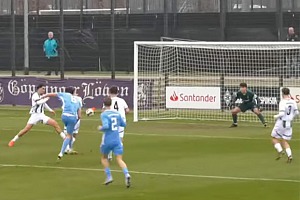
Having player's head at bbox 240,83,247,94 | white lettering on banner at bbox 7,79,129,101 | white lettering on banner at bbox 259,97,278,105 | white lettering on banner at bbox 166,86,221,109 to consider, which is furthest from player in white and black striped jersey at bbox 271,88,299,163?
white lettering on banner at bbox 7,79,129,101

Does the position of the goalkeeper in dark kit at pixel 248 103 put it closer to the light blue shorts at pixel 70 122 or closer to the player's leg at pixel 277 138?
the player's leg at pixel 277 138

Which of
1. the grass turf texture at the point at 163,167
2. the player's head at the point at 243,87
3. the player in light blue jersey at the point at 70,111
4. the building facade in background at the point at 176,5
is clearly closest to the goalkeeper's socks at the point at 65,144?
the player in light blue jersey at the point at 70,111

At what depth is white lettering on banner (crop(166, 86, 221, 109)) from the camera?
33.5 meters

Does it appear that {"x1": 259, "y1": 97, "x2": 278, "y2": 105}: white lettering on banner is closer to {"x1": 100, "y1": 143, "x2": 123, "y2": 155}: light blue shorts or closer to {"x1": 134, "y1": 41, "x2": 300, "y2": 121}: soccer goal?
{"x1": 134, "y1": 41, "x2": 300, "y2": 121}: soccer goal

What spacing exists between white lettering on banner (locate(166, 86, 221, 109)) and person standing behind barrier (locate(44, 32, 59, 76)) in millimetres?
10068

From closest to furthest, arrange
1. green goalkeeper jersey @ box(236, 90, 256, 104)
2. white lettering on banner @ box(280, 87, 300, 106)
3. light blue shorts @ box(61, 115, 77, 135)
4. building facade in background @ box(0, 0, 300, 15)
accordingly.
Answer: light blue shorts @ box(61, 115, 77, 135), green goalkeeper jersey @ box(236, 90, 256, 104), white lettering on banner @ box(280, 87, 300, 106), building facade in background @ box(0, 0, 300, 15)

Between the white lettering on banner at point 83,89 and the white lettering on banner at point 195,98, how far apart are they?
3.23 m

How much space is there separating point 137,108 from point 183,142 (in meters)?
8.40

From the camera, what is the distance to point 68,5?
49250 millimetres

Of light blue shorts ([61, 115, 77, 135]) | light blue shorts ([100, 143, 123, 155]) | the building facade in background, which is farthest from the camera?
the building facade in background

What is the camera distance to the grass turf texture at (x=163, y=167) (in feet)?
53.0

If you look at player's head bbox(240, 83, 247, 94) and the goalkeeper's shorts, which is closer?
player's head bbox(240, 83, 247, 94)

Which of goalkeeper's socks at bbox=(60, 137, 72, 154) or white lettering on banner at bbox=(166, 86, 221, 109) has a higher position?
white lettering on banner at bbox=(166, 86, 221, 109)

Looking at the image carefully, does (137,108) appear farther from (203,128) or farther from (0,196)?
(0,196)
